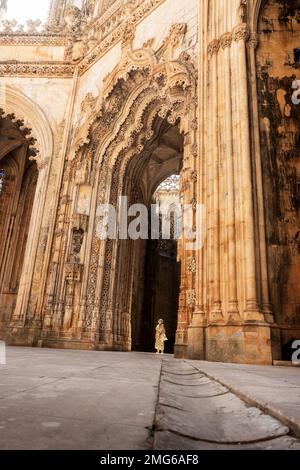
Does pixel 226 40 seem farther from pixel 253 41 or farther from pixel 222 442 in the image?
pixel 222 442

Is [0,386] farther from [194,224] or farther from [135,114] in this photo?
[135,114]

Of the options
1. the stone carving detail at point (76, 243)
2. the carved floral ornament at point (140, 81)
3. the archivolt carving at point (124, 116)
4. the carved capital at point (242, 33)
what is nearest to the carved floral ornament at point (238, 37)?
the carved capital at point (242, 33)

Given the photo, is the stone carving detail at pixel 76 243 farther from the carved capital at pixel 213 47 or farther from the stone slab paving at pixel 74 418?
the stone slab paving at pixel 74 418

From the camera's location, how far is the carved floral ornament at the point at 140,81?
8.72 m

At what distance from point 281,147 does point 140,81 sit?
583cm

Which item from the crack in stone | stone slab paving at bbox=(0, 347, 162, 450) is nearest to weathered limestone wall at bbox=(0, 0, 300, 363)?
stone slab paving at bbox=(0, 347, 162, 450)

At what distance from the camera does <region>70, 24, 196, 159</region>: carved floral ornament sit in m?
8.72

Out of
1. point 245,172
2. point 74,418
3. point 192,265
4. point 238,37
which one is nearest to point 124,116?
point 238,37

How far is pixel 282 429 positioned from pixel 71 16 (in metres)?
16.5

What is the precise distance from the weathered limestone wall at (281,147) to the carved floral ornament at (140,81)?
1.93 m

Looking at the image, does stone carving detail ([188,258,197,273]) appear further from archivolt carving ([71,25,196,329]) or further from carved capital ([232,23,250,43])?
carved capital ([232,23,250,43])

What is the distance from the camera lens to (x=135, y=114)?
35.7ft

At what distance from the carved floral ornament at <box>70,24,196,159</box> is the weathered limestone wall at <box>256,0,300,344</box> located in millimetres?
1927

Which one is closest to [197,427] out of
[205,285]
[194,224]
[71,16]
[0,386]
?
[0,386]
